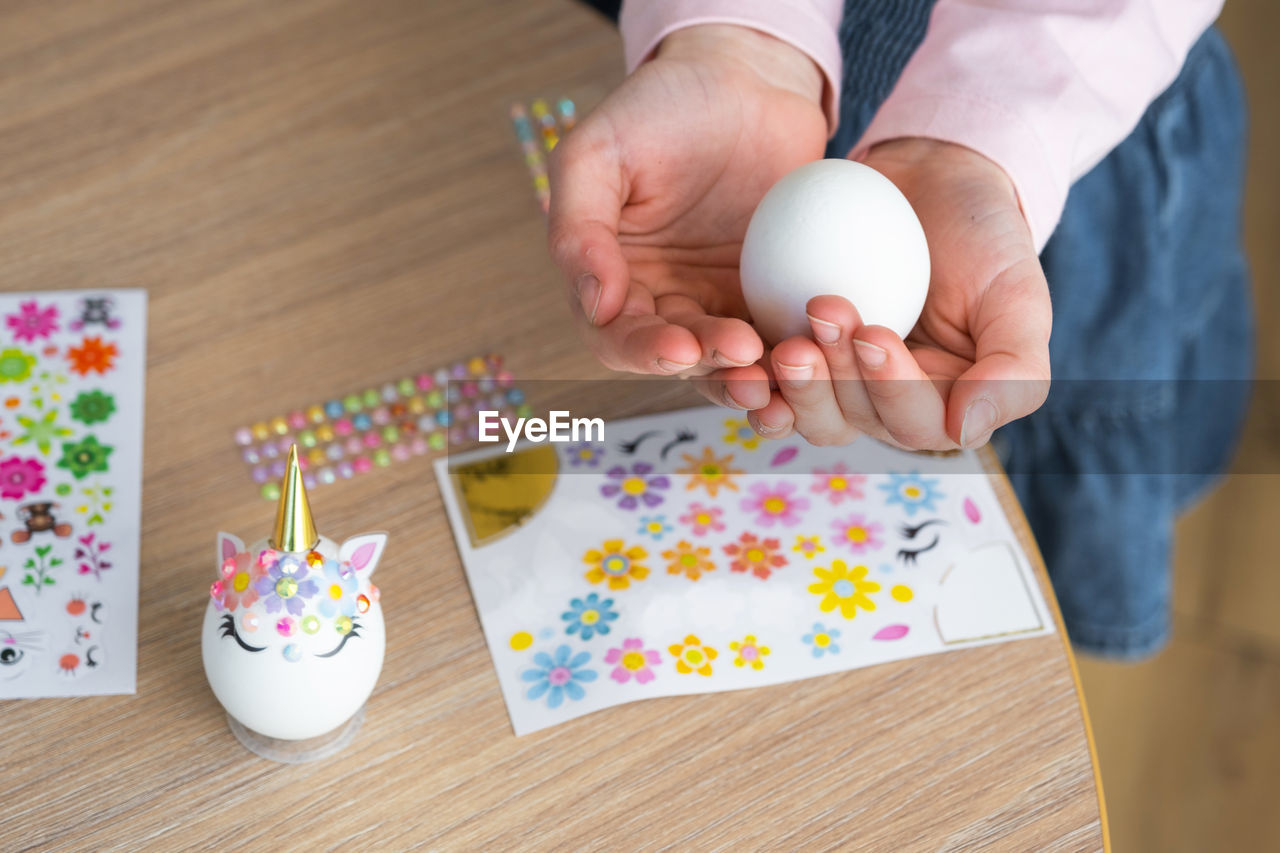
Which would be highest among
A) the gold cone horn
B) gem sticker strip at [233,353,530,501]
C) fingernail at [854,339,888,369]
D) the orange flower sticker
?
fingernail at [854,339,888,369]

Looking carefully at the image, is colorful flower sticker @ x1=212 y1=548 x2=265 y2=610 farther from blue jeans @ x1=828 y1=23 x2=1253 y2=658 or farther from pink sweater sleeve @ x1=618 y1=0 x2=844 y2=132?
blue jeans @ x1=828 y1=23 x2=1253 y2=658

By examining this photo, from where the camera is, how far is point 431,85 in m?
1.04

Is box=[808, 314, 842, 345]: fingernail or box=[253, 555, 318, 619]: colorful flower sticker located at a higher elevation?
box=[808, 314, 842, 345]: fingernail

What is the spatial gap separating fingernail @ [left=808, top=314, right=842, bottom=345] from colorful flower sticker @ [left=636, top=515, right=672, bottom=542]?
0.20m

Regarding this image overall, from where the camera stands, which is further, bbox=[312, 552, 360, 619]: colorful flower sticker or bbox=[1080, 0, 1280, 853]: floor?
bbox=[1080, 0, 1280, 853]: floor

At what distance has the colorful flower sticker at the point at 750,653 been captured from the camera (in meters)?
Answer: 0.70

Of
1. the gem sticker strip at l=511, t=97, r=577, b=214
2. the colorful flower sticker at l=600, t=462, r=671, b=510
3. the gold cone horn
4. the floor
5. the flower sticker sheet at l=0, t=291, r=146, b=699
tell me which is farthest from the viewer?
the floor

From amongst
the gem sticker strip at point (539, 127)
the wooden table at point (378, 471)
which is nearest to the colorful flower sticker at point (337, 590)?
the wooden table at point (378, 471)

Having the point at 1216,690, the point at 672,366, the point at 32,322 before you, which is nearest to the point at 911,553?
the point at 672,366

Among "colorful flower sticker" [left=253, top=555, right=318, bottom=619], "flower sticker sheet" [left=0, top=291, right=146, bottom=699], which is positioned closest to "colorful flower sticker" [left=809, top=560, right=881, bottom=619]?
"colorful flower sticker" [left=253, top=555, right=318, bottom=619]

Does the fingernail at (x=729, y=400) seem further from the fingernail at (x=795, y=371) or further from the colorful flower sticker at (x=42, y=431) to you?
the colorful flower sticker at (x=42, y=431)

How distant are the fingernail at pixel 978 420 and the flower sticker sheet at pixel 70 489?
0.52 m

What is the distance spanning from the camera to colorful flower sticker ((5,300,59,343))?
839 mm

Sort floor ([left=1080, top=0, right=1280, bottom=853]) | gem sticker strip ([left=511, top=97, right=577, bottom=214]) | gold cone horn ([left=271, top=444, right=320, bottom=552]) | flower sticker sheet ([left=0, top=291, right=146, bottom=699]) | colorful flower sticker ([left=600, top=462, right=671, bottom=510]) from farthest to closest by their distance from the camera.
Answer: floor ([left=1080, top=0, right=1280, bottom=853])
gem sticker strip ([left=511, top=97, right=577, bottom=214])
colorful flower sticker ([left=600, top=462, right=671, bottom=510])
flower sticker sheet ([left=0, top=291, right=146, bottom=699])
gold cone horn ([left=271, top=444, right=320, bottom=552])
